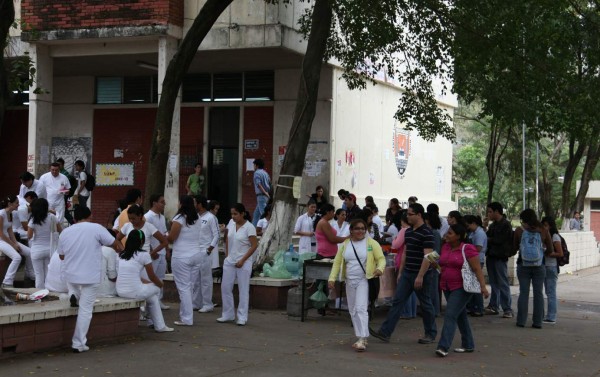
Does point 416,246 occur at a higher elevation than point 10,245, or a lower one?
higher

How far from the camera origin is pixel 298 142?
16188 mm

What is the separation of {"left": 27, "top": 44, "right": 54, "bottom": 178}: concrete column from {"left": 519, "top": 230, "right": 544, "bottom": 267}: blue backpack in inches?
502

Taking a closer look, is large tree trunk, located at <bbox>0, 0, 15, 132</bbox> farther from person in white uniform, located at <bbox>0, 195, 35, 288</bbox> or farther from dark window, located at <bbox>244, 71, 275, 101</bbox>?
dark window, located at <bbox>244, 71, 275, 101</bbox>

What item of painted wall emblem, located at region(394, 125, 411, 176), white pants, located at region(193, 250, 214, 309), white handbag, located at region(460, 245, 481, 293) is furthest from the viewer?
painted wall emblem, located at region(394, 125, 411, 176)

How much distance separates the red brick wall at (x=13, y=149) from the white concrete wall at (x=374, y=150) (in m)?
10.1

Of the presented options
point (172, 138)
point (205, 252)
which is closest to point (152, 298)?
point (205, 252)

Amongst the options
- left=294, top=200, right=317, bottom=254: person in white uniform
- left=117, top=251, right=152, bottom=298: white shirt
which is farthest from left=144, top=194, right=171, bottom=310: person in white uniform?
left=294, top=200, right=317, bottom=254: person in white uniform

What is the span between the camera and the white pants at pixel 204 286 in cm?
1384

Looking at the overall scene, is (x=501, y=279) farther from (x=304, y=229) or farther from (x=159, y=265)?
(x=159, y=265)

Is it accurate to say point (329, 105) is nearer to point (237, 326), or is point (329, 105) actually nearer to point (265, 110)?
point (265, 110)

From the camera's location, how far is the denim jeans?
13.7 metres

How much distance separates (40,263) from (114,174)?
12458 mm

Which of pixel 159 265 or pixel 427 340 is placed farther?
pixel 159 265

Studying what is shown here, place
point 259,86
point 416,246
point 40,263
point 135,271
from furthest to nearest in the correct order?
point 259,86, point 40,263, point 416,246, point 135,271
